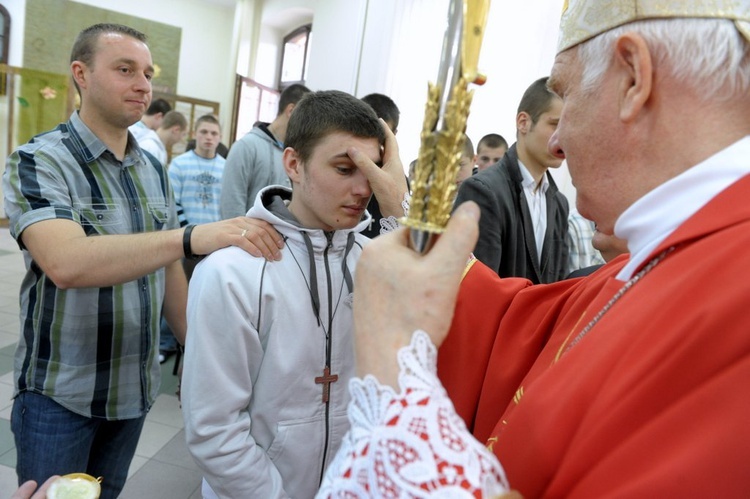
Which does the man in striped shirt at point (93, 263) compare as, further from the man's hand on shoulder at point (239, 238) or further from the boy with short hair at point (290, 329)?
the boy with short hair at point (290, 329)

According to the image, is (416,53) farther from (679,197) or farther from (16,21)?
(16,21)

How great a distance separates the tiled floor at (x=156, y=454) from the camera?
2.65 metres

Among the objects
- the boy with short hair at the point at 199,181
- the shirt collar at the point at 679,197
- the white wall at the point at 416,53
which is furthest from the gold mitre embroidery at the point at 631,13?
the white wall at the point at 416,53

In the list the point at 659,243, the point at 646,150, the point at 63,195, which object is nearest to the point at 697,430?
the point at 659,243

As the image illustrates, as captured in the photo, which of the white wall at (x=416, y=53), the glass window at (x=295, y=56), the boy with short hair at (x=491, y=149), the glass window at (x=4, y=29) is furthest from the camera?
the glass window at (x=295, y=56)

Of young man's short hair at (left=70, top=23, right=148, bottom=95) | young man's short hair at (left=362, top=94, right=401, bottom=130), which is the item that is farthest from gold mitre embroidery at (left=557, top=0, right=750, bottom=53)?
young man's short hair at (left=362, top=94, right=401, bottom=130)

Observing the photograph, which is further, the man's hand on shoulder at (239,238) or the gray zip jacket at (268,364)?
the man's hand on shoulder at (239,238)

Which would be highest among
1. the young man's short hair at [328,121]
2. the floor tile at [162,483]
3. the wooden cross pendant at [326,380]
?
the young man's short hair at [328,121]

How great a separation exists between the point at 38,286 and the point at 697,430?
175cm

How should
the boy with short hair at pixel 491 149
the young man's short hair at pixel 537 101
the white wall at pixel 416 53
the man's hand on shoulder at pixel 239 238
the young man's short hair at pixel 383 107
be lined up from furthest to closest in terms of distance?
the white wall at pixel 416 53
the boy with short hair at pixel 491 149
the young man's short hair at pixel 383 107
the young man's short hair at pixel 537 101
the man's hand on shoulder at pixel 239 238

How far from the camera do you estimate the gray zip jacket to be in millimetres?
1299

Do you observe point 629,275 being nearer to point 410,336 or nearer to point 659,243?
point 659,243

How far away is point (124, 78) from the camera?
1.83 meters

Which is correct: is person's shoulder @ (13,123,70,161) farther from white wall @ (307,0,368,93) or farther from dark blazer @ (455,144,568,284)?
white wall @ (307,0,368,93)
